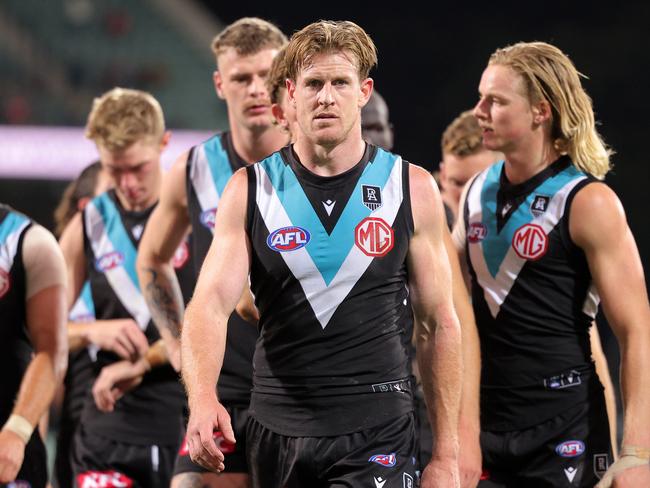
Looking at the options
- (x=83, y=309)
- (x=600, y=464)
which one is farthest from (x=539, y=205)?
(x=83, y=309)

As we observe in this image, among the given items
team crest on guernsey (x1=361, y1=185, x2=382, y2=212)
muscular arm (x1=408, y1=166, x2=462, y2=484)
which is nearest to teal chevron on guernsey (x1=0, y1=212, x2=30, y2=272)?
team crest on guernsey (x1=361, y1=185, x2=382, y2=212)

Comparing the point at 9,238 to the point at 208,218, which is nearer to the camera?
the point at 9,238

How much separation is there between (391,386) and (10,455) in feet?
5.03

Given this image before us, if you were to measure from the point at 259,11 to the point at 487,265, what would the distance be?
61.7ft

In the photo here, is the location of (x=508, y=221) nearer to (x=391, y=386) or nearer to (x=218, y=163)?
(x=391, y=386)

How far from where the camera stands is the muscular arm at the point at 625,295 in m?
3.87

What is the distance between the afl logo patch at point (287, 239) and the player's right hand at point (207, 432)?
548 millimetres

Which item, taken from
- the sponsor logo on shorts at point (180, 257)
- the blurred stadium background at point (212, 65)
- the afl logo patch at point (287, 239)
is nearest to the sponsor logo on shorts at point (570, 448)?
the afl logo patch at point (287, 239)

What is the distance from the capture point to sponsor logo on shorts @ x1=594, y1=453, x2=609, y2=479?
4.04 metres

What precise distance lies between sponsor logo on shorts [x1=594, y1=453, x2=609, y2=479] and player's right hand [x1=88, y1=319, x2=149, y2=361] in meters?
2.28

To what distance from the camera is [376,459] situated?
3.31m

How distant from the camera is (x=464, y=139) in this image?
540 centimetres

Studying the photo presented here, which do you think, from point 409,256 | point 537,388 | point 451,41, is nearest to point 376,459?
point 409,256

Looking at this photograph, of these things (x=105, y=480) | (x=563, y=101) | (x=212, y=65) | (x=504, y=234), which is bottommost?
(x=105, y=480)
